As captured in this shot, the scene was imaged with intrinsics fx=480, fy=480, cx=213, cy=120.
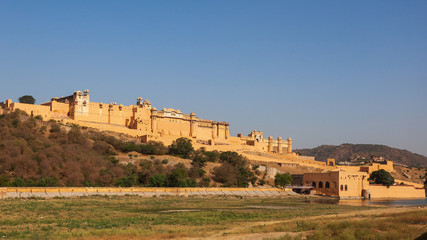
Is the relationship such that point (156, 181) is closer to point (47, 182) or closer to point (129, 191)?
point (129, 191)

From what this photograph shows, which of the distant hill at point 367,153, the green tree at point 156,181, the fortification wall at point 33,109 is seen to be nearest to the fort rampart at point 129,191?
the green tree at point 156,181

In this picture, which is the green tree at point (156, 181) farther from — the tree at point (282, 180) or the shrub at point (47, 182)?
the tree at point (282, 180)

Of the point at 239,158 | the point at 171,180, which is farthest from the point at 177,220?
the point at 239,158

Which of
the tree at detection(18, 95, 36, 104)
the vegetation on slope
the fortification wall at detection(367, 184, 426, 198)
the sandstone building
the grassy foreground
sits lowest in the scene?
the fortification wall at detection(367, 184, 426, 198)

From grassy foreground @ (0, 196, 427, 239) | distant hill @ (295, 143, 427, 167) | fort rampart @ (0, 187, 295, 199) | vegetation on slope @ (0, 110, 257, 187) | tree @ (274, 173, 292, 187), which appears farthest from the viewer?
distant hill @ (295, 143, 427, 167)

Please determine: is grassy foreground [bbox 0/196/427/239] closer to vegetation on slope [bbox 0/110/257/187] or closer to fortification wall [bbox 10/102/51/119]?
vegetation on slope [bbox 0/110/257/187]

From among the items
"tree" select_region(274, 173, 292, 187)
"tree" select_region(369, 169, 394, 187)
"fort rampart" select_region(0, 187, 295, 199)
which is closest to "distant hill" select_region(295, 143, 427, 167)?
"tree" select_region(369, 169, 394, 187)

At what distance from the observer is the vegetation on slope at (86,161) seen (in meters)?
44.3

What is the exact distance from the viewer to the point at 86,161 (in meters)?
49.7

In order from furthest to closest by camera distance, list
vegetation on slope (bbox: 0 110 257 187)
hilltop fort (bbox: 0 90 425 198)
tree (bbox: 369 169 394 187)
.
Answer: tree (bbox: 369 169 394 187) → hilltop fort (bbox: 0 90 425 198) → vegetation on slope (bbox: 0 110 257 187)

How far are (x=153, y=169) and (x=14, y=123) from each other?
1621 cm

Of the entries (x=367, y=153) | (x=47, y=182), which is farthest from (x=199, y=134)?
(x=367, y=153)

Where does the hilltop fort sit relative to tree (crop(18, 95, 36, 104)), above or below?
below

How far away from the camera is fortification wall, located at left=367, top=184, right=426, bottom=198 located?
5757cm
